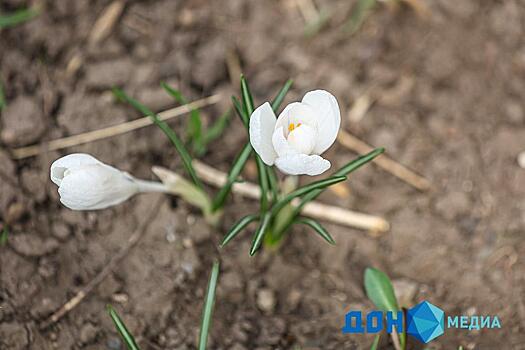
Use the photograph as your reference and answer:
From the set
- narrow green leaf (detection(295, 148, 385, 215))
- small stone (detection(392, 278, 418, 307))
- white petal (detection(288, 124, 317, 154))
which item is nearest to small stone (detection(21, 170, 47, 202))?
narrow green leaf (detection(295, 148, 385, 215))

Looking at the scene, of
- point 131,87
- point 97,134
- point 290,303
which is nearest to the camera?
point 290,303

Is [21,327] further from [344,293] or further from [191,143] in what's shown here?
[344,293]

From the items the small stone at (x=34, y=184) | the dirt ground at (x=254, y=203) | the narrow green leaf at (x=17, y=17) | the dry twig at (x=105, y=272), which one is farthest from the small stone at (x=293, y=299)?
the narrow green leaf at (x=17, y=17)

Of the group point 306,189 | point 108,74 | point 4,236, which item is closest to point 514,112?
point 306,189

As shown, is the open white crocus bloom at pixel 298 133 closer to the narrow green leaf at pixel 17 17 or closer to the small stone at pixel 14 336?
the small stone at pixel 14 336

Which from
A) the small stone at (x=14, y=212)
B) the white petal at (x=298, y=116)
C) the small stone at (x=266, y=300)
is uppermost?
the white petal at (x=298, y=116)

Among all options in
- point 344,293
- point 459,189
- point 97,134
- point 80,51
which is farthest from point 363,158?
point 80,51
